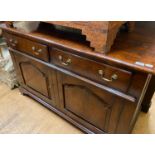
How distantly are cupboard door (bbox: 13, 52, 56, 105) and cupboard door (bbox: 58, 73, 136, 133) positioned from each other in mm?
111

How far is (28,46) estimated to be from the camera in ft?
3.59

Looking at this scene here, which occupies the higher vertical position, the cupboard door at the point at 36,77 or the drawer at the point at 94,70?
the drawer at the point at 94,70

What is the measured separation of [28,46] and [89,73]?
55 centimetres

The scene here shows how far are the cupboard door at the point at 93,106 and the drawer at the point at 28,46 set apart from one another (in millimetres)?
190

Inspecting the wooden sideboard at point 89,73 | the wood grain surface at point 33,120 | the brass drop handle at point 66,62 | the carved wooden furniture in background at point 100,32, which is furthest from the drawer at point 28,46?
the wood grain surface at point 33,120

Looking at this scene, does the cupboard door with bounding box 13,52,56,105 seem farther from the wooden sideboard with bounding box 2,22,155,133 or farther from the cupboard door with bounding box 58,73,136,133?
the cupboard door with bounding box 58,73,136,133

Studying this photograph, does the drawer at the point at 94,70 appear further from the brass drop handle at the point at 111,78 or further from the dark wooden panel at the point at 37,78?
the dark wooden panel at the point at 37,78

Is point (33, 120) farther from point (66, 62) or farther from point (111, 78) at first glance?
point (111, 78)

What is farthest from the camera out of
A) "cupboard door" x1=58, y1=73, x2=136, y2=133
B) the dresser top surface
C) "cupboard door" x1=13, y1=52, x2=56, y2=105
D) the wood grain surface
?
the wood grain surface

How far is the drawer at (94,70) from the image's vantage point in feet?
2.38

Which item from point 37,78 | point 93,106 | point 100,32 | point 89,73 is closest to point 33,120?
point 37,78

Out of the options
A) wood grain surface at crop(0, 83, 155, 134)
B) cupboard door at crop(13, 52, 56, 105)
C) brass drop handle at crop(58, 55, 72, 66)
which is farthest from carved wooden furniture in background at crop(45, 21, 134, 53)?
wood grain surface at crop(0, 83, 155, 134)

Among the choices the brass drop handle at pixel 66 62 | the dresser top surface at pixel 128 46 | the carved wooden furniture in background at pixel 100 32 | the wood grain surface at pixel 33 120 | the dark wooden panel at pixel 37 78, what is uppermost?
the carved wooden furniture in background at pixel 100 32

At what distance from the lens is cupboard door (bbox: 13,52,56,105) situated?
3.75ft
